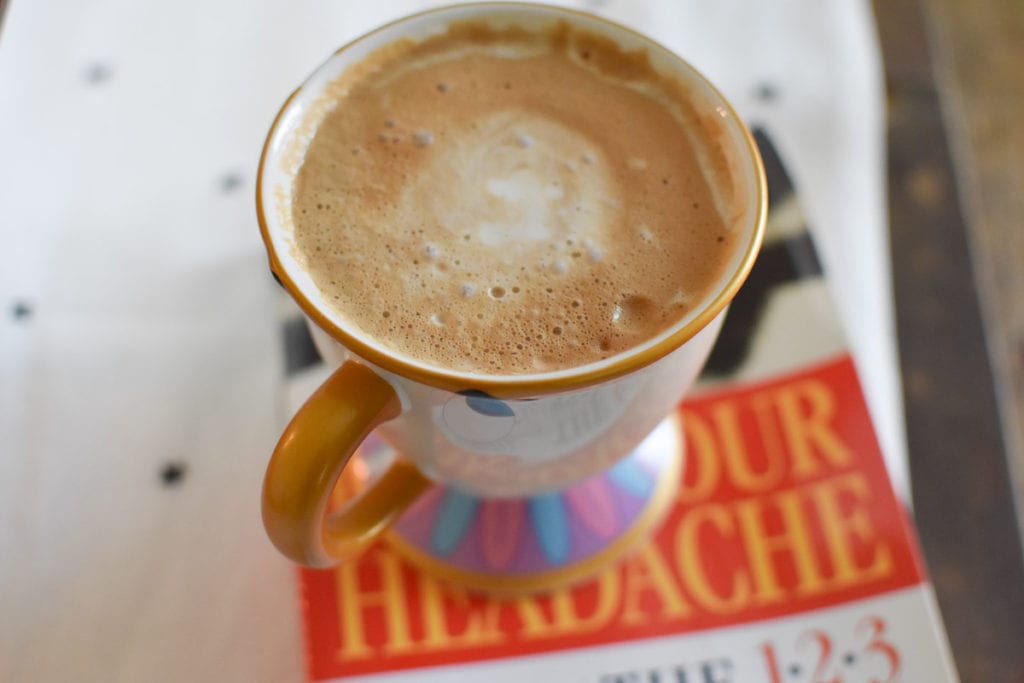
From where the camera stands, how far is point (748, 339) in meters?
0.64

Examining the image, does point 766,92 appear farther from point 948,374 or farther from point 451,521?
point 451,521

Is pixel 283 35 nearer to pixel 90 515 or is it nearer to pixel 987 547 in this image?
pixel 90 515

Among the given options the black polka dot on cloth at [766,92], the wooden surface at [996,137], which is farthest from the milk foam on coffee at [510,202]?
the wooden surface at [996,137]

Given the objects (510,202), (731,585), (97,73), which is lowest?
(731,585)

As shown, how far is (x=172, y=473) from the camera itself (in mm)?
591

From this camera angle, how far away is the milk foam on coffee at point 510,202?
43 cm

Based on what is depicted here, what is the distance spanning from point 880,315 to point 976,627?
221 mm

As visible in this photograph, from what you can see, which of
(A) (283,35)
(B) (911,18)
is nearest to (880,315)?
(B) (911,18)

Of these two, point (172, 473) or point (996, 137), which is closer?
point (172, 473)

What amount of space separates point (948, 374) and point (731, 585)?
25 centimetres

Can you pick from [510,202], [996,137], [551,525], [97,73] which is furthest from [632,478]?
[996,137]

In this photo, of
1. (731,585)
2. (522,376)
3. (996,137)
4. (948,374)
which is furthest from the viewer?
(996,137)

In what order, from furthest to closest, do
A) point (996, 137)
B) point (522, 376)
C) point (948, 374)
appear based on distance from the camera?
1. point (996, 137)
2. point (948, 374)
3. point (522, 376)

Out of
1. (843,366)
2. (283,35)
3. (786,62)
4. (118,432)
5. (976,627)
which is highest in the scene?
(283,35)
